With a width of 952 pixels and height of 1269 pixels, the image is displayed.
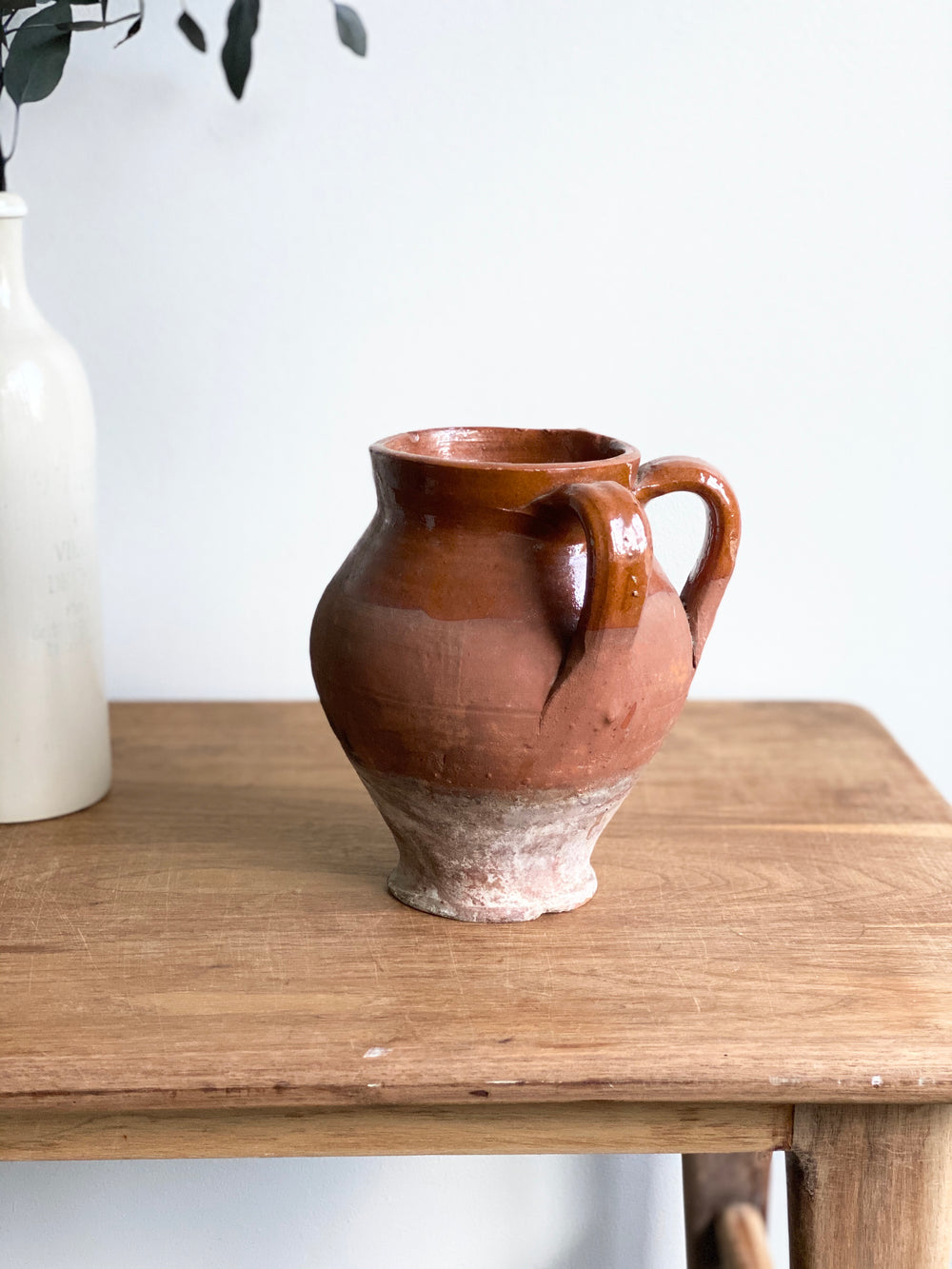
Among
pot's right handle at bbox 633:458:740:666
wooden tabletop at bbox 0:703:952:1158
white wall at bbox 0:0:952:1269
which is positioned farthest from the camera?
white wall at bbox 0:0:952:1269

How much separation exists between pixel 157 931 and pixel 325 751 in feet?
0.92

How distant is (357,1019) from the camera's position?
0.56 meters

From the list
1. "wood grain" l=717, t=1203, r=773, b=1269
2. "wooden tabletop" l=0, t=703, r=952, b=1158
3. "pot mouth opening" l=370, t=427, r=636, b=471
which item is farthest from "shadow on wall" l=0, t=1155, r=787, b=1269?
"pot mouth opening" l=370, t=427, r=636, b=471

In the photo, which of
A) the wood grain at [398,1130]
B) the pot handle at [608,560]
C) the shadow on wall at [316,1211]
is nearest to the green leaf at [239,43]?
the pot handle at [608,560]

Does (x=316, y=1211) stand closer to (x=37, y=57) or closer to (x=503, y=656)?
(x=503, y=656)

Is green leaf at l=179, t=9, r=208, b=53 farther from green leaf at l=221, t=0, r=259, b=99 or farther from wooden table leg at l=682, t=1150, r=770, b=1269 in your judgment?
wooden table leg at l=682, t=1150, r=770, b=1269

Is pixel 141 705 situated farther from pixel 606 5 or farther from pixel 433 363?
pixel 606 5

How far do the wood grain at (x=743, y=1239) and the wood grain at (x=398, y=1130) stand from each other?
412 millimetres

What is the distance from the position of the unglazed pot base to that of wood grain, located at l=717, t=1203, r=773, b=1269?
1.31ft

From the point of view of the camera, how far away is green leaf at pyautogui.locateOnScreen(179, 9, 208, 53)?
2.77 feet

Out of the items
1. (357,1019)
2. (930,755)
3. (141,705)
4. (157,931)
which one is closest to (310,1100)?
(357,1019)

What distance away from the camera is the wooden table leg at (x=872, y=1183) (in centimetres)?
55

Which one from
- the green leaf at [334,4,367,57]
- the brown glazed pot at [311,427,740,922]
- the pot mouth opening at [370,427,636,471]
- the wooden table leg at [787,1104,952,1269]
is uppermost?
the green leaf at [334,4,367,57]

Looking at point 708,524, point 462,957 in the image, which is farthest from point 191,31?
point 462,957
